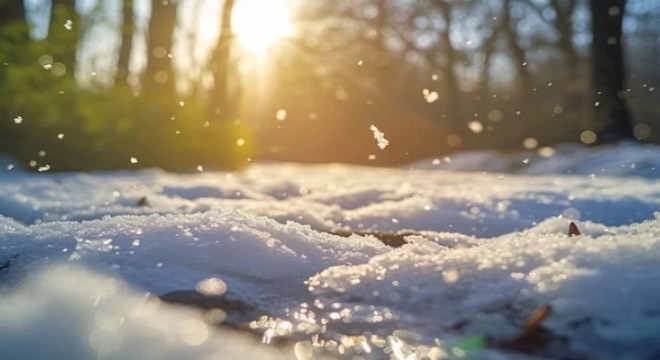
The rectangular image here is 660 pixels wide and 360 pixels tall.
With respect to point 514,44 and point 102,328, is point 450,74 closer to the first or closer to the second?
point 514,44

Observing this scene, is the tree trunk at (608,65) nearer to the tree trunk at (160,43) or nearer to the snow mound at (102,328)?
the tree trunk at (160,43)

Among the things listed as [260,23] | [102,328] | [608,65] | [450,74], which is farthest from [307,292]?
[450,74]

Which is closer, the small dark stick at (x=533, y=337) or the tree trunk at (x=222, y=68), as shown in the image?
the small dark stick at (x=533, y=337)

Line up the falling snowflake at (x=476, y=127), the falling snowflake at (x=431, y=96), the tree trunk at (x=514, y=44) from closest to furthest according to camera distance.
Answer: the tree trunk at (x=514, y=44) < the falling snowflake at (x=476, y=127) < the falling snowflake at (x=431, y=96)

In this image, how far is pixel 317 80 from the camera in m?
26.1

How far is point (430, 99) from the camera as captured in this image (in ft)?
96.4

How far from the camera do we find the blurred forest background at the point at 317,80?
7438mm

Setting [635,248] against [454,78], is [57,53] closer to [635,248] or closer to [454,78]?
[635,248]

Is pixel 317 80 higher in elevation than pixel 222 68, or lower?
lower

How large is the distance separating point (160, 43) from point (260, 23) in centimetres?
833

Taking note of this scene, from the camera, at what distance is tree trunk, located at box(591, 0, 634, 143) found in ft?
32.1

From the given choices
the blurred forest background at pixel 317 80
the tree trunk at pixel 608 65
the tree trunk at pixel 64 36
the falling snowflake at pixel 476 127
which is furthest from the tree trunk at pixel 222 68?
the falling snowflake at pixel 476 127

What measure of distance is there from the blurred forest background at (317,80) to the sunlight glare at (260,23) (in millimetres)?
102

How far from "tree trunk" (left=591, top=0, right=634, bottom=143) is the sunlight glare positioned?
6538 millimetres
